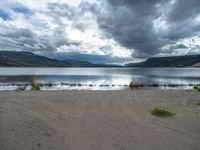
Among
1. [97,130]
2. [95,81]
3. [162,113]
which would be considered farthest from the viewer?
[95,81]

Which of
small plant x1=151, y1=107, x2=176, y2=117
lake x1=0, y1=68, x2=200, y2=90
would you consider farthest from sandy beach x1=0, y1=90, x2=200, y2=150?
lake x1=0, y1=68, x2=200, y2=90

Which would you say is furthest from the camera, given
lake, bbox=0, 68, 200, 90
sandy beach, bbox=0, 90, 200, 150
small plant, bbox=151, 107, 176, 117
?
lake, bbox=0, 68, 200, 90

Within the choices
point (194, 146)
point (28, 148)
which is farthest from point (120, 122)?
point (28, 148)

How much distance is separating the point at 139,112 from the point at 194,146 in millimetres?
3147


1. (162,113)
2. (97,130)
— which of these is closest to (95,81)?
(162,113)

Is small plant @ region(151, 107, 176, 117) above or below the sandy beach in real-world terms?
above

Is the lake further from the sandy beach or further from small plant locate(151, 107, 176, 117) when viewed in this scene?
small plant locate(151, 107, 176, 117)

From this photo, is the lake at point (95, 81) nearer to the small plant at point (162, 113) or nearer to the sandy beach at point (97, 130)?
the sandy beach at point (97, 130)

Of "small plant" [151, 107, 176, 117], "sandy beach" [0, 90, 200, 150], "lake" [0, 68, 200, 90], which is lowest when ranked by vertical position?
"sandy beach" [0, 90, 200, 150]

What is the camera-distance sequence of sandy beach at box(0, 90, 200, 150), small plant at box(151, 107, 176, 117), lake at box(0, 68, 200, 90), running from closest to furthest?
sandy beach at box(0, 90, 200, 150) < small plant at box(151, 107, 176, 117) < lake at box(0, 68, 200, 90)

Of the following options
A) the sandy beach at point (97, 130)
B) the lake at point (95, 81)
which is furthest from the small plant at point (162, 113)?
the lake at point (95, 81)

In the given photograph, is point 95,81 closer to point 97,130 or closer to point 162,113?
point 162,113

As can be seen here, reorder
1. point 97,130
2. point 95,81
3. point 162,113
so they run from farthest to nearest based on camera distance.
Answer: point 95,81, point 162,113, point 97,130

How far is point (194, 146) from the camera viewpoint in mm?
4285
